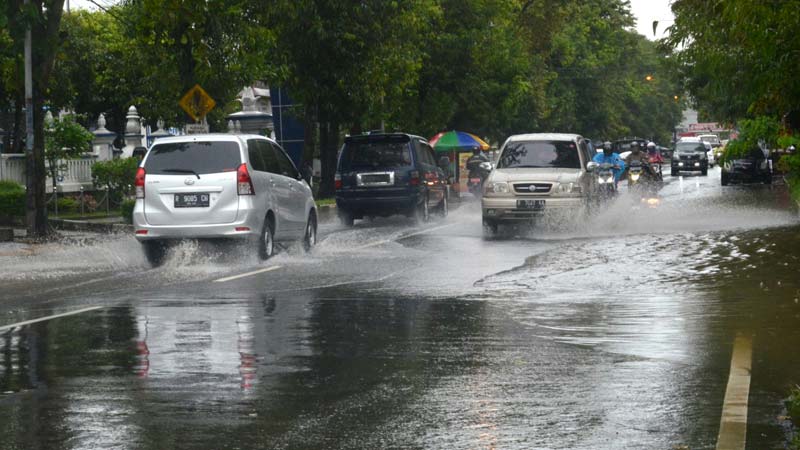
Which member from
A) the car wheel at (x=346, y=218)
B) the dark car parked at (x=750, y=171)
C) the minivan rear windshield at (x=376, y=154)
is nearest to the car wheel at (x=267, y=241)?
the minivan rear windshield at (x=376, y=154)

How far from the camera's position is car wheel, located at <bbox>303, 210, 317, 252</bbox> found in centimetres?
2131

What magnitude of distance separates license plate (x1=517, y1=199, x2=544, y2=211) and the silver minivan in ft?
22.4

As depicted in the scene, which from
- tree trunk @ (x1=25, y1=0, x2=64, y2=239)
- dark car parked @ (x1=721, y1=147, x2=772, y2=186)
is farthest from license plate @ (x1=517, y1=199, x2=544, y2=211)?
dark car parked @ (x1=721, y1=147, x2=772, y2=186)

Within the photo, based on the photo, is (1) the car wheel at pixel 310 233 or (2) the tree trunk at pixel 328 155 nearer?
(1) the car wheel at pixel 310 233

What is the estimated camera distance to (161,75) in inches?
1261

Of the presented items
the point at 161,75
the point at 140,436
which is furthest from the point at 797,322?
the point at 161,75

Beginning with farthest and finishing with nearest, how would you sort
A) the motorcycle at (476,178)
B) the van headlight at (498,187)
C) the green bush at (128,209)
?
the motorcycle at (476,178)
the green bush at (128,209)
the van headlight at (498,187)

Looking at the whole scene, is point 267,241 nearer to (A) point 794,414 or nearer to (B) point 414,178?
(B) point 414,178

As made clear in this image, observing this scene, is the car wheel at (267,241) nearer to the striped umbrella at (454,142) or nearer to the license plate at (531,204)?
the license plate at (531,204)

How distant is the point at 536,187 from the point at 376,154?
17.4 feet

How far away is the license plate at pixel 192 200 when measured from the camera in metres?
18.3

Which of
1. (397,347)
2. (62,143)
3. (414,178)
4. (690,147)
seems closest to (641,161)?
(414,178)

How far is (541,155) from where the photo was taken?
84.6 ft

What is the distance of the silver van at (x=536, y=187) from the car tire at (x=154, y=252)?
→ 24.8 ft
